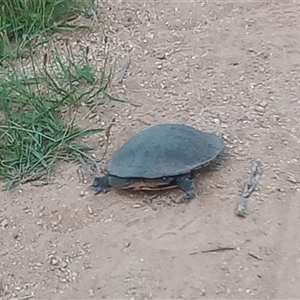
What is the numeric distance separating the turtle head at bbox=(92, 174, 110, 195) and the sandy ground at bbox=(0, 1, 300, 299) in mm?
32

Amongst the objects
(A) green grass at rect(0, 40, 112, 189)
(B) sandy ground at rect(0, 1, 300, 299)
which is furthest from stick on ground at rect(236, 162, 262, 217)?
(A) green grass at rect(0, 40, 112, 189)

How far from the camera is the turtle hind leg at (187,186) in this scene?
2779 millimetres

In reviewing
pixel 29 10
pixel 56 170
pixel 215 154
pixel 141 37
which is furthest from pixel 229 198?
pixel 29 10

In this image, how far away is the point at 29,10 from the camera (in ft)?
13.5

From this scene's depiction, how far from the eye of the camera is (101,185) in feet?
9.55

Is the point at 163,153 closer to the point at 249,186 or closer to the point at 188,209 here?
the point at 188,209

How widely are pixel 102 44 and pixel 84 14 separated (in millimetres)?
404

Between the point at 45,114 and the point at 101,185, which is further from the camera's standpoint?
the point at 45,114

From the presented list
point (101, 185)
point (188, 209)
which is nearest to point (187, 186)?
point (188, 209)

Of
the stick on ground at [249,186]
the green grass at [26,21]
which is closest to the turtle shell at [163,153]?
the stick on ground at [249,186]

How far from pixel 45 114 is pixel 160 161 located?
777 mm

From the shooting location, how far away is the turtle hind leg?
109 inches

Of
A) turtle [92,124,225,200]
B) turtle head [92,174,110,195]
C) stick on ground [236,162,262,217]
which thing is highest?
turtle [92,124,225,200]

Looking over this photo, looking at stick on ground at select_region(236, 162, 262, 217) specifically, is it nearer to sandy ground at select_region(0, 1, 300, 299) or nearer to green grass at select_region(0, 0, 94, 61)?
sandy ground at select_region(0, 1, 300, 299)
